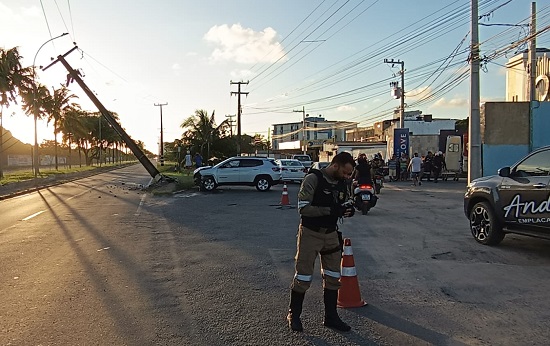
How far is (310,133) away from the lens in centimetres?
11644

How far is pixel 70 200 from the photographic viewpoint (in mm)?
20594

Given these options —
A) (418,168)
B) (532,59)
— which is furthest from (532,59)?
(418,168)

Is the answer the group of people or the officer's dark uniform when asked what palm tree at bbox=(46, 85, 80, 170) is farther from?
the officer's dark uniform

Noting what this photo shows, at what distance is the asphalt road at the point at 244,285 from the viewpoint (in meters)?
4.95

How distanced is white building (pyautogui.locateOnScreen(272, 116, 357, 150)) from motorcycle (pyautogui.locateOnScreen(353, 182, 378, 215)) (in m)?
63.0

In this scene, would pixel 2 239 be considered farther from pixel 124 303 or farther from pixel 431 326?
pixel 431 326

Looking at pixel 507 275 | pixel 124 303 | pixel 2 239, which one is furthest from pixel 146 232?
pixel 507 275

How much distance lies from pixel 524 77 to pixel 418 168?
11.9 m

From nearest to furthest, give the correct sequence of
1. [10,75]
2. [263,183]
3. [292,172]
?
[263,183], [292,172], [10,75]

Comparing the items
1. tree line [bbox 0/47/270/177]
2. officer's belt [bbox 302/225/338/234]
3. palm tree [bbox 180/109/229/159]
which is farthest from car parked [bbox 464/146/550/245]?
palm tree [bbox 180/109/229/159]

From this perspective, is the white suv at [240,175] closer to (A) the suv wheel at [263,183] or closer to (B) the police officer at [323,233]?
(A) the suv wheel at [263,183]

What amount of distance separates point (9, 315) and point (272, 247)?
188 inches

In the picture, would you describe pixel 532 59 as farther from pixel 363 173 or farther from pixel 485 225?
pixel 485 225

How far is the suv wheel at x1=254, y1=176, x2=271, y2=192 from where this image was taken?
24.3 m
